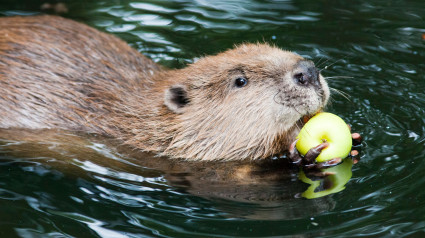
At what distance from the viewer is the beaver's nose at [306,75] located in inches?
201

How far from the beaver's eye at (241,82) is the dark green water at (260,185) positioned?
2.77 feet

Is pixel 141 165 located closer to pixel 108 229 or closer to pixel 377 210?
pixel 108 229

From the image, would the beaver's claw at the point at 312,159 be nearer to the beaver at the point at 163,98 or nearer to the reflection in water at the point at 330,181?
the reflection in water at the point at 330,181

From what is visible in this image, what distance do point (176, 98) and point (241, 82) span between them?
0.59 metres

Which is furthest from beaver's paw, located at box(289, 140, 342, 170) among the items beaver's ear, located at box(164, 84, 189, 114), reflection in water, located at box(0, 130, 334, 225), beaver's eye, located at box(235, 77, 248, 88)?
beaver's ear, located at box(164, 84, 189, 114)

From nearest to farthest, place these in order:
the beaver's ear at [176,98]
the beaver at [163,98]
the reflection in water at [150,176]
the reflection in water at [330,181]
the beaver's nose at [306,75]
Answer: the reflection in water at [150,176], the reflection in water at [330,181], the beaver's nose at [306,75], the beaver at [163,98], the beaver's ear at [176,98]

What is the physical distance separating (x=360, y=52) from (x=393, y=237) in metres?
3.51

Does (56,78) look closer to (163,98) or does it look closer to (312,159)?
(163,98)

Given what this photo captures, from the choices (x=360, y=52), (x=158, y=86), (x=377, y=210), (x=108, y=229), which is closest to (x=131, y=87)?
(x=158, y=86)

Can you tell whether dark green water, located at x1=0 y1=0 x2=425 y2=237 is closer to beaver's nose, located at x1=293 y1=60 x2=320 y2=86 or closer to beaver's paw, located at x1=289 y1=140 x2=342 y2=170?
beaver's paw, located at x1=289 y1=140 x2=342 y2=170

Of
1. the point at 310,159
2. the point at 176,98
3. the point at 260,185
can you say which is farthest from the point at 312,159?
the point at 176,98

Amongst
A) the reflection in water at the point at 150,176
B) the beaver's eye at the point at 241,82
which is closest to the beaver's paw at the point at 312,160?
the reflection in water at the point at 150,176

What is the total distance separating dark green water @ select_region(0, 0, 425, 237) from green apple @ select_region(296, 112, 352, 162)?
0.24 meters

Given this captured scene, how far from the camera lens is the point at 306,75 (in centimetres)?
511
